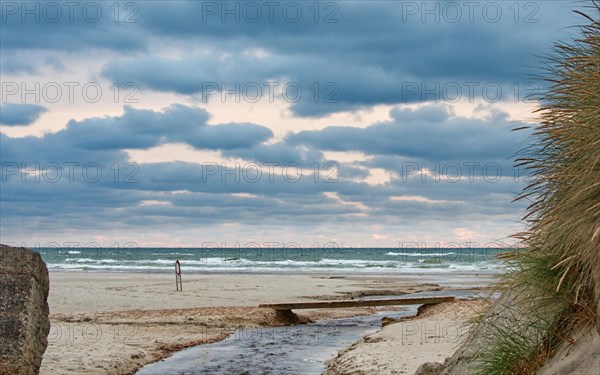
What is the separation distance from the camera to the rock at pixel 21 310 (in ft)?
27.7

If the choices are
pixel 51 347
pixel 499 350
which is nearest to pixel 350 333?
pixel 51 347

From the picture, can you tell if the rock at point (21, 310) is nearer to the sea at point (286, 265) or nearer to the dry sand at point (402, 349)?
the dry sand at point (402, 349)

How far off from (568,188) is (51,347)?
1101cm

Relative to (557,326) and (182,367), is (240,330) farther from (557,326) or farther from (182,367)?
(557,326)

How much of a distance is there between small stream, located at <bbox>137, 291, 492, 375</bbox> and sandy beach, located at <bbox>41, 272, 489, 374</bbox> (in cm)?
56

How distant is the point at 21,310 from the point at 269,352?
6.27m

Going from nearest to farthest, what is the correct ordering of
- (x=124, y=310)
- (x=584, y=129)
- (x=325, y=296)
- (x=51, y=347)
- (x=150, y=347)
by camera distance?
(x=584, y=129)
(x=51, y=347)
(x=150, y=347)
(x=124, y=310)
(x=325, y=296)

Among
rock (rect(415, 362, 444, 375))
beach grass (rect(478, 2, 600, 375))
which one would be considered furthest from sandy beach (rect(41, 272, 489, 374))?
beach grass (rect(478, 2, 600, 375))

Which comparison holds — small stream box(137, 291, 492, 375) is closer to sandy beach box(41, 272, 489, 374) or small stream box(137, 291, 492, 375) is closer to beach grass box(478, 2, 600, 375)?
sandy beach box(41, 272, 489, 374)

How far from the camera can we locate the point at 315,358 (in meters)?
13.3

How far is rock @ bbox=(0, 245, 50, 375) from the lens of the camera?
844 cm

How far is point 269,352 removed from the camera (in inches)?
550

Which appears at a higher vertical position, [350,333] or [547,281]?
[547,281]

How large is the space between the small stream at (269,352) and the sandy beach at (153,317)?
0.56 m
